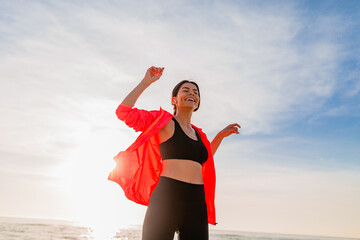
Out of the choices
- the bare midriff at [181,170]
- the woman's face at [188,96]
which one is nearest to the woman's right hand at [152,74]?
the woman's face at [188,96]

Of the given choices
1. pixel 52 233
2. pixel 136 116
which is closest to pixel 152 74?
pixel 136 116

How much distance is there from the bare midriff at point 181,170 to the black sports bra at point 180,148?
51 millimetres

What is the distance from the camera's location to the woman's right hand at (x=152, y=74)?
3488 millimetres

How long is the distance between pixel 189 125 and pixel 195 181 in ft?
2.62

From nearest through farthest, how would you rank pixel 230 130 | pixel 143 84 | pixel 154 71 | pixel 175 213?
pixel 175 213 → pixel 143 84 → pixel 154 71 → pixel 230 130

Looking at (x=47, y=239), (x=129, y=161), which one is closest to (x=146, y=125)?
(x=129, y=161)

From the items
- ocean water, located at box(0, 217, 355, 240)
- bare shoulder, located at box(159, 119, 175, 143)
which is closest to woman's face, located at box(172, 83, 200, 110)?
bare shoulder, located at box(159, 119, 175, 143)

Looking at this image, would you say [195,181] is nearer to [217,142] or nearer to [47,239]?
[217,142]

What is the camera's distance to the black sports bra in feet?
11.6

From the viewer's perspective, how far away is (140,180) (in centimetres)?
385

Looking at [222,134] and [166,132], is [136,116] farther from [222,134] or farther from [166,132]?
[222,134]

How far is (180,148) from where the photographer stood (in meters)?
3.54

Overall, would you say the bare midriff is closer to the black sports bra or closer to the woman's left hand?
the black sports bra

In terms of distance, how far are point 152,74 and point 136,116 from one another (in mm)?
468
